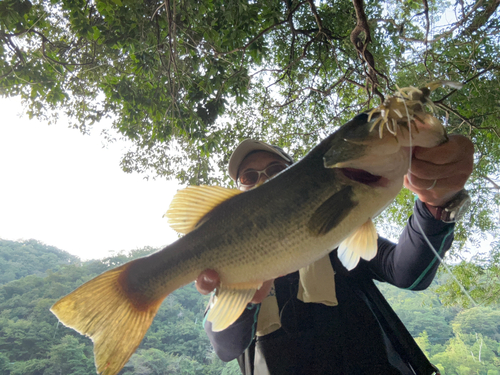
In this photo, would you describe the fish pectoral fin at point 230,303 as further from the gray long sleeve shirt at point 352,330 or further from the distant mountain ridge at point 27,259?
the distant mountain ridge at point 27,259

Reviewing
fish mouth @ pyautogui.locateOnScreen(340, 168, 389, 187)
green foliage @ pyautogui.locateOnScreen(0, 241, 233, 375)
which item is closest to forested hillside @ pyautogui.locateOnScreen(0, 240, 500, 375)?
green foliage @ pyautogui.locateOnScreen(0, 241, 233, 375)

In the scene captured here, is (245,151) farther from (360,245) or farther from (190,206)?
(360,245)

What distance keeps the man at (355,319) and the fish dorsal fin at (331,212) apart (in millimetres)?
Result: 279

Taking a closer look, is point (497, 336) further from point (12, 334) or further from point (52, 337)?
point (12, 334)

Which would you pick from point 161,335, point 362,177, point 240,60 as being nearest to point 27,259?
point 161,335

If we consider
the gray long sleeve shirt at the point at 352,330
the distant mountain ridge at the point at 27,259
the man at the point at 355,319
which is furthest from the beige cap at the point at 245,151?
the distant mountain ridge at the point at 27,259

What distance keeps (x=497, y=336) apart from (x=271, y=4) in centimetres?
3532

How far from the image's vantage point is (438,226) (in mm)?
1285

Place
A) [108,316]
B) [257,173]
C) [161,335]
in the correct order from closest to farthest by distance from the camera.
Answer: [108,316], [257,173], [161,335]

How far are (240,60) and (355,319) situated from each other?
3.60 metres

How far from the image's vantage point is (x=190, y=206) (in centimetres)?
138

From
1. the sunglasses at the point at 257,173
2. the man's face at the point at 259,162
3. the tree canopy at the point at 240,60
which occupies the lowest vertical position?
the sunglasses at the point at 257,173

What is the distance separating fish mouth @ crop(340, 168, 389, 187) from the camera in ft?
3.72

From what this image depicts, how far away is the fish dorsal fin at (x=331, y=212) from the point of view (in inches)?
44.6
